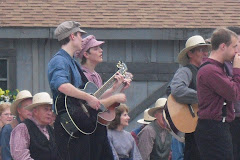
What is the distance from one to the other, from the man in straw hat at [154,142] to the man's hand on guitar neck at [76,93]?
319 cm

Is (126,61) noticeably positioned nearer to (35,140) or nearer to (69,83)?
(35,140)

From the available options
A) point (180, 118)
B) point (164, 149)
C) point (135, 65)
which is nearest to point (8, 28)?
point (135, 65)

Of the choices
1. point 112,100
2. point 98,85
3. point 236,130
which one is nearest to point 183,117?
point 236,130

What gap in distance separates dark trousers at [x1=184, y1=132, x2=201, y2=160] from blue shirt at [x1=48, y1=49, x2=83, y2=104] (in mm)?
1347

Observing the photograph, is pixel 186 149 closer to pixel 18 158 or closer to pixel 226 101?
pixel 226 101

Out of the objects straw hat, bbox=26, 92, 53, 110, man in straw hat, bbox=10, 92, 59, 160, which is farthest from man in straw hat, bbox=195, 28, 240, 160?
straw hat, bbox=26, 92, 53, 110

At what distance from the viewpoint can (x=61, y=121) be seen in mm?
8578

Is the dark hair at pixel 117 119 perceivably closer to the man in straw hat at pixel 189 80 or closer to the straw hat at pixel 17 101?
the straw hat at pixel 17 101

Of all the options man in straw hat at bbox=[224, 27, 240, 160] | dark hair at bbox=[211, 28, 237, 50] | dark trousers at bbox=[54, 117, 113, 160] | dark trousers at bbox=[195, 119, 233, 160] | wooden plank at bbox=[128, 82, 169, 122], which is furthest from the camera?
wooden plank at bbox=[128, 82, 169, 122]

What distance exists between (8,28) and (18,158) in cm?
507

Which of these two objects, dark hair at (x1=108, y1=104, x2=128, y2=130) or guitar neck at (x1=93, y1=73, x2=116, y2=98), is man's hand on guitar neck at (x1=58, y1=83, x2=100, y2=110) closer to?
guitar neck at (x1=93, y1=73, x2=116, y2=98)

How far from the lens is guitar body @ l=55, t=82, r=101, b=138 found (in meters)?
8.52

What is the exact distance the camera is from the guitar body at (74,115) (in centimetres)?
852

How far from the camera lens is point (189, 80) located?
930 centimetres
